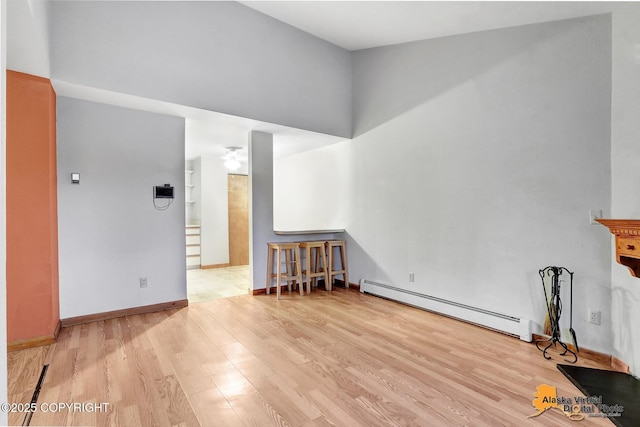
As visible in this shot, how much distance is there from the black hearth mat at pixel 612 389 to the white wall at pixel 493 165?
35cm

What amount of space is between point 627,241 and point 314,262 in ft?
11.7

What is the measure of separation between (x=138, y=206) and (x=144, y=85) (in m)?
1.29

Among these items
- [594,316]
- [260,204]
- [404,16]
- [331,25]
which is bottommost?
[594,316]

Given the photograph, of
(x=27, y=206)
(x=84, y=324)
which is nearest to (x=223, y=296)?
(x=84, y=324)

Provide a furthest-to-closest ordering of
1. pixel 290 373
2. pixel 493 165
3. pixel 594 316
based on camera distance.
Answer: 1. pixel 493 165
2. pixel 594 316
3. pixel 290 373

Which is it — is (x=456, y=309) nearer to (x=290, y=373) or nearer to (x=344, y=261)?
(x=344, y=261)

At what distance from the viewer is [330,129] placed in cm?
458

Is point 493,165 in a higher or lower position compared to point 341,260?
Result: higher

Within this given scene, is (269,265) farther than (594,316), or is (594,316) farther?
(269,265)

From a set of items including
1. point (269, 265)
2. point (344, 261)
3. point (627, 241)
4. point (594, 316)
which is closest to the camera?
point (627, 241)

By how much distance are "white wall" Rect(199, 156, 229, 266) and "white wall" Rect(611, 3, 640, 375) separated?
613 cm

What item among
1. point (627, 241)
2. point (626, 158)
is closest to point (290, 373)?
point (627, 241)

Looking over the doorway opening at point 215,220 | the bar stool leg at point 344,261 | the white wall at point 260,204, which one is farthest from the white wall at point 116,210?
the doorway opening at point 215,220

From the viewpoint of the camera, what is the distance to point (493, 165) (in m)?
3.16
